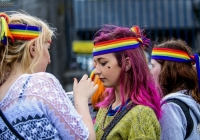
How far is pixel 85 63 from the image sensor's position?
843cm

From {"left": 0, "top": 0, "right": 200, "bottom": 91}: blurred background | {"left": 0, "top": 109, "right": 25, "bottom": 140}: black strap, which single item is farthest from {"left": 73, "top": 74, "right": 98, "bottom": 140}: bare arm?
{"left": 0, "top": 0, "right": 200, "bottom": 91}: blurred background

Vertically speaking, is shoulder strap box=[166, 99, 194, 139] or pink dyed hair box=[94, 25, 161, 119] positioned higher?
pink dyed hair box=[94, 25, 161, 119]

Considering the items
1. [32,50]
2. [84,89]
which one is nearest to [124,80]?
[84,89]

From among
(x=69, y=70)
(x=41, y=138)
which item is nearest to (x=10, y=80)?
(x=41, y=138)

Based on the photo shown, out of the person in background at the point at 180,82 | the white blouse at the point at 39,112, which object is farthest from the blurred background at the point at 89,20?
the white blouse at the point at 39,112

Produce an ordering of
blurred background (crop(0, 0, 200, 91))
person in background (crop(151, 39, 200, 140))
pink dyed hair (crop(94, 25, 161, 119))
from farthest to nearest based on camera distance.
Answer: blurred background (crop(0, 0, 200, 91)) < person in background (crop(151, 39, 200, 140)) < pink dyed hair (crop(94, 25, 161, 119))

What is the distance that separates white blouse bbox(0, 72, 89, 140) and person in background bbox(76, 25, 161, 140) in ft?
1.42

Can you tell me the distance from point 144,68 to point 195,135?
2.60 feet

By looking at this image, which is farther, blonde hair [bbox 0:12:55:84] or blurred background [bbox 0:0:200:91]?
blurred background [bbox 0:0:200:91]

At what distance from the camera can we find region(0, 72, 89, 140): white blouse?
8.74ft

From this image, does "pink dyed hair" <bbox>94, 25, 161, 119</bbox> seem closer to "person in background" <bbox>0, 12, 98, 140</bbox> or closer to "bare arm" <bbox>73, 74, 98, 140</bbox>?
"bare arm" <bbox>73, 74, 98, 140</bbox>

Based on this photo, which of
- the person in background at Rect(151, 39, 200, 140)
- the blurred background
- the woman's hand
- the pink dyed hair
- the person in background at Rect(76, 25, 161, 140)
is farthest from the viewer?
the blurred background

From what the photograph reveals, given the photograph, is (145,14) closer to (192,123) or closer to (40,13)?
(40,13)

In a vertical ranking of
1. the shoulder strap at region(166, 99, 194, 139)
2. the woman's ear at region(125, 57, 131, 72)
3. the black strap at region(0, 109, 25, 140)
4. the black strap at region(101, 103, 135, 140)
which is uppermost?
the woman's ear at region(125, 57, 131, 72)
